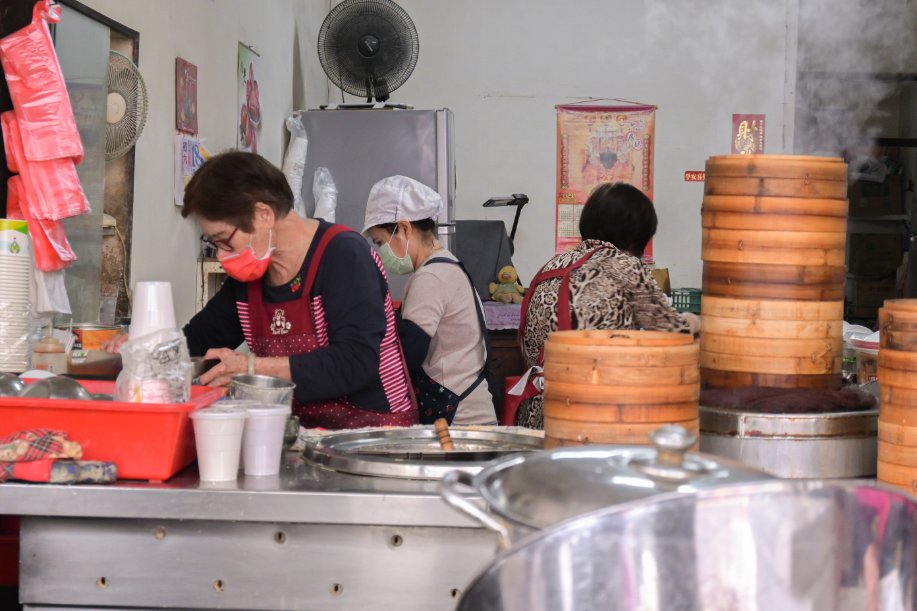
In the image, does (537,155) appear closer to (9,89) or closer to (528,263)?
(528,263)

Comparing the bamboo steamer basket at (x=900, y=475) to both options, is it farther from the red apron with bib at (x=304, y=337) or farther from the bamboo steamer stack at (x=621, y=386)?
the red apron with bib at (x=304, y=337)

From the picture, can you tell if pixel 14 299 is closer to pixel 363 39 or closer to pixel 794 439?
pixel 794 439

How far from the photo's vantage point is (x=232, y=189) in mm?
2826

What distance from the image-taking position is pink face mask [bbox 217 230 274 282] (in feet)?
9.47

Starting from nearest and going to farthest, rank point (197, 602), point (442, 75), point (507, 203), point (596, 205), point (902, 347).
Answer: point (197, 602)
point (902, 347)
point (596, 205)
point (507, 203)
point (442, 75)

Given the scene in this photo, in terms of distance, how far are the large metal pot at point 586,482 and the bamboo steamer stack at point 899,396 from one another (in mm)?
1028

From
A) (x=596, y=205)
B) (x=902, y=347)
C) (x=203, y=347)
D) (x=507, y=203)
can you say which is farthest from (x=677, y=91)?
(x=902, y=347)

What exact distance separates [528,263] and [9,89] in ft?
18.7

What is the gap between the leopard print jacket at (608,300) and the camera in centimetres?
378

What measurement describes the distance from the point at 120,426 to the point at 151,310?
10.2 inches

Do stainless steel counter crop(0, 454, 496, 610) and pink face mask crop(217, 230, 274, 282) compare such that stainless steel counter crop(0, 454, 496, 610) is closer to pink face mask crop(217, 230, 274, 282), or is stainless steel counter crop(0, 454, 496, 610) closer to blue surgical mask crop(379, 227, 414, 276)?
pink face mask crop(217, 230, 274, 282)

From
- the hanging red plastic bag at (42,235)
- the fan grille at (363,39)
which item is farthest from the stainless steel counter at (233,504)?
the fan grille at (363,39)

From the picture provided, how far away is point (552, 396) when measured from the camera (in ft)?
6.99

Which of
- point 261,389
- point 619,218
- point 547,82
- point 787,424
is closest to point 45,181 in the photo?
point 261,389
